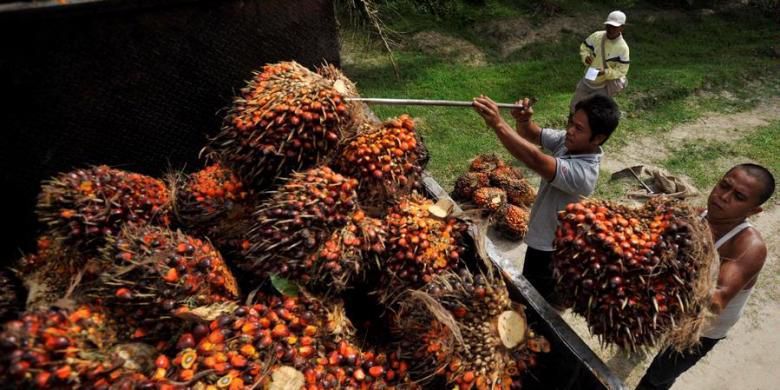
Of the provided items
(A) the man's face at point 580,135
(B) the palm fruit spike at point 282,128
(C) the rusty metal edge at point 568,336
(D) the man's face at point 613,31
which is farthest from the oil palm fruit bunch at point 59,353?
(D) the man's face at point 613,31

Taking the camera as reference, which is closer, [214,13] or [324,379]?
[324,379]

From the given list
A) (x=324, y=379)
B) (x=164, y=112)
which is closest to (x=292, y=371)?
(x=324, y=379)

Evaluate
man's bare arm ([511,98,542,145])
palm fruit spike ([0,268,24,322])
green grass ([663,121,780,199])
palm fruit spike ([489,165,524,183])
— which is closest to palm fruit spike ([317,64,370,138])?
man's bare arm ([511,98,542,145])

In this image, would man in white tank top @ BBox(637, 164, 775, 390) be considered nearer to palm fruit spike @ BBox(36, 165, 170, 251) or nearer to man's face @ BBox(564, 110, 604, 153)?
man's face @ BBox(564, 110, 604, 153)

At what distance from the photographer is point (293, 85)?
214 centimetres

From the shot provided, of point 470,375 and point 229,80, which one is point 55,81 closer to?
point 229,80

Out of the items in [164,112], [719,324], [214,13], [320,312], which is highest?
[214,13]

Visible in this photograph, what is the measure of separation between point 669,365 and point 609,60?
443 centimetres

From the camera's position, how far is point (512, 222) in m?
5.13

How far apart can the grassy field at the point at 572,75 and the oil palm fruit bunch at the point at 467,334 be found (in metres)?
4.39

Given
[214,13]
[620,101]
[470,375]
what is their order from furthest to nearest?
1. [620,101]
2. [214,13]
3. [470,375]

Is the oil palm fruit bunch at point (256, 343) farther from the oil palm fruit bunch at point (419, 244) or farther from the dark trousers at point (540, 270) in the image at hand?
the dark trousers at point (540, 270)

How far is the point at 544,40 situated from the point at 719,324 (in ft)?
31.4

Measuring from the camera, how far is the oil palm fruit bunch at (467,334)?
1.74 m
